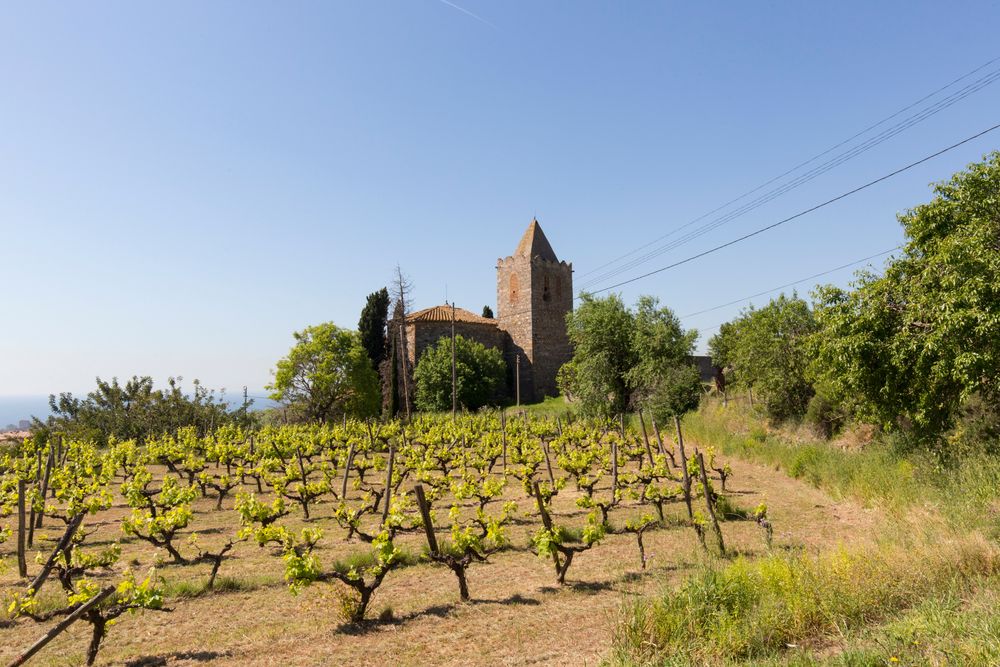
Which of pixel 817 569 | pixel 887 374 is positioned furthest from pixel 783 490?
pixel 817 569

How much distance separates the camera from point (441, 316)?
46.4 metres

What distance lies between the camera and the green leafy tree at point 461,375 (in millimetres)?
40469

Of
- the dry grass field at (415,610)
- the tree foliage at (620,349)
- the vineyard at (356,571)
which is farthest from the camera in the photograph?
the tree foliage at (620,349)

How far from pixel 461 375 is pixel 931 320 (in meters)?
31.4

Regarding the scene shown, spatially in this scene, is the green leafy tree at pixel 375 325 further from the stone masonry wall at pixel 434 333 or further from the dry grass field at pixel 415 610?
the dry grass field at pixel 415 610

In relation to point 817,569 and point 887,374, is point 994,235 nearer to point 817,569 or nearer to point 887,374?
point 887,374

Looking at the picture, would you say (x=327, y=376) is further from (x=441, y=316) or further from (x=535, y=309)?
(x=535, y=309)

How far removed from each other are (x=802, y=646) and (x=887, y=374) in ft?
28.7

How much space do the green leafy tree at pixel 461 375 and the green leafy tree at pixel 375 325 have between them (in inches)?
149

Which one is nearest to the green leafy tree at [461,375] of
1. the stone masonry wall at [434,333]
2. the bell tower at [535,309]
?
the stone masonry wall at [434,333]

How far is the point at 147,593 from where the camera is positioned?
6.20 m

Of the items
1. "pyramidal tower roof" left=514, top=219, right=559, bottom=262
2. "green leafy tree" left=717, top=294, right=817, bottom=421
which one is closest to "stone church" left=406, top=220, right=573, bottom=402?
"pyramidal tower roof" left=514, top=219, right=559, bottom=262

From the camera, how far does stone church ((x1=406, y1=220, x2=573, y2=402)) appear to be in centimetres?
4559

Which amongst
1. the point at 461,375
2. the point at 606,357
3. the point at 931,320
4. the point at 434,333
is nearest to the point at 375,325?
the point at 434,333
